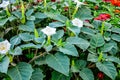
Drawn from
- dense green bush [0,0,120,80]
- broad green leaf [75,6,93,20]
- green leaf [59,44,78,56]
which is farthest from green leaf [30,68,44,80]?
broad green leaf [75,6,93,20]

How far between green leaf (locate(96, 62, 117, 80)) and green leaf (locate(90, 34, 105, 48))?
184 millimetres

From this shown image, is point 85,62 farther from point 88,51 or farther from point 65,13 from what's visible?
point 65,13

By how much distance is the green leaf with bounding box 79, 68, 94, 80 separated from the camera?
76.3 inches

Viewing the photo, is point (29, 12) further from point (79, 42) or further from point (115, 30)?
point (115, 30)

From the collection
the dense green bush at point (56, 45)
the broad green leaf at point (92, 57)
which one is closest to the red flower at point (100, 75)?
the dense green bush at point (56, 45)

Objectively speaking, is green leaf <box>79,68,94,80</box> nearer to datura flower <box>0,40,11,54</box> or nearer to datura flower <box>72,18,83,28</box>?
datura flower <box>72,18,83,28</box>

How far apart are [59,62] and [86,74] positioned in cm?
21

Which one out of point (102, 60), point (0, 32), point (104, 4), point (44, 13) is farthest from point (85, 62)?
point (104, 4)

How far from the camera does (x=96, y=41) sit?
2.13 m

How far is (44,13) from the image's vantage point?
2.29 m

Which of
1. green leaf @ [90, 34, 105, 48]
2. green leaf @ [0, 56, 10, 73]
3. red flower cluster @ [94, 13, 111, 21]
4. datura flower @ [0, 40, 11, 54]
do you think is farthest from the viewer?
red flower cluster @ [94, 13, 111, 21]

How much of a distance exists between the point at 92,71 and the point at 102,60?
149 mm

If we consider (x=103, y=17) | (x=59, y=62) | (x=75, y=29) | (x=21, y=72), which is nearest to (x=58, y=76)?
(x=59, y=62)

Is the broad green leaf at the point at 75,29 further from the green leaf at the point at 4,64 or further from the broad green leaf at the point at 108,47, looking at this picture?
the green leaf at the point at 4,64
